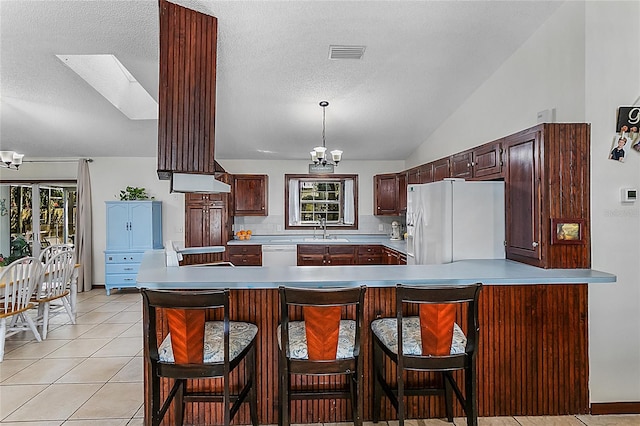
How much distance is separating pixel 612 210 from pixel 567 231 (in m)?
0.34

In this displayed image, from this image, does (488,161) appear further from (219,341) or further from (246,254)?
(246,254)

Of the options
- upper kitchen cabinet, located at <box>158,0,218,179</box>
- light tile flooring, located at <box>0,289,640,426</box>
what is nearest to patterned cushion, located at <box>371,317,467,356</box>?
light tile flooring, located at <box>0,289,640,426</box>

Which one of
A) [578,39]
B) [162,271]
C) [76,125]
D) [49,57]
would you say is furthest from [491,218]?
[76,125]

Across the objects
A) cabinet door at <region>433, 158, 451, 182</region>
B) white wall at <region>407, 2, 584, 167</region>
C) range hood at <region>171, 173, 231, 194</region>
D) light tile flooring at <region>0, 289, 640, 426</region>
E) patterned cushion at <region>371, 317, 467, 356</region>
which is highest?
white wall at <region>407, 2, 584, 167</region>

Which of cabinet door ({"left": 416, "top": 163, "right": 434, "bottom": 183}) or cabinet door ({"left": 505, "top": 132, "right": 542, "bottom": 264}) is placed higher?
cabinet door ({"left": 416, "top": 163, "right": 434, "bottom": 183})

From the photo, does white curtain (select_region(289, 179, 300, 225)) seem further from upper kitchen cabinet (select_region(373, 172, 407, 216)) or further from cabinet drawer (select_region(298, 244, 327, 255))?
upper kitchen cabinet (select_region(373, 172, 407, 216))

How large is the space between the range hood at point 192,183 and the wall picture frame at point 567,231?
2350 mm

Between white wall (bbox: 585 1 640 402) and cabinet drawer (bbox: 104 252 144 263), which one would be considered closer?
white wall (bbox: 585 1 640 402)

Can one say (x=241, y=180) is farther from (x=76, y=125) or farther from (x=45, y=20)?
(x=45, y=20)

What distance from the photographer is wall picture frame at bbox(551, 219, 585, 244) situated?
8.03ft

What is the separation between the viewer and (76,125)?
5316mm

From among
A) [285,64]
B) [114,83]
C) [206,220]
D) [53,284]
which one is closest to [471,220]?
[285,64]

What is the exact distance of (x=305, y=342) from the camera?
2018mm

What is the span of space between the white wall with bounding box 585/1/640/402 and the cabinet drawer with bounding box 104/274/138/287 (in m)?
6.18
